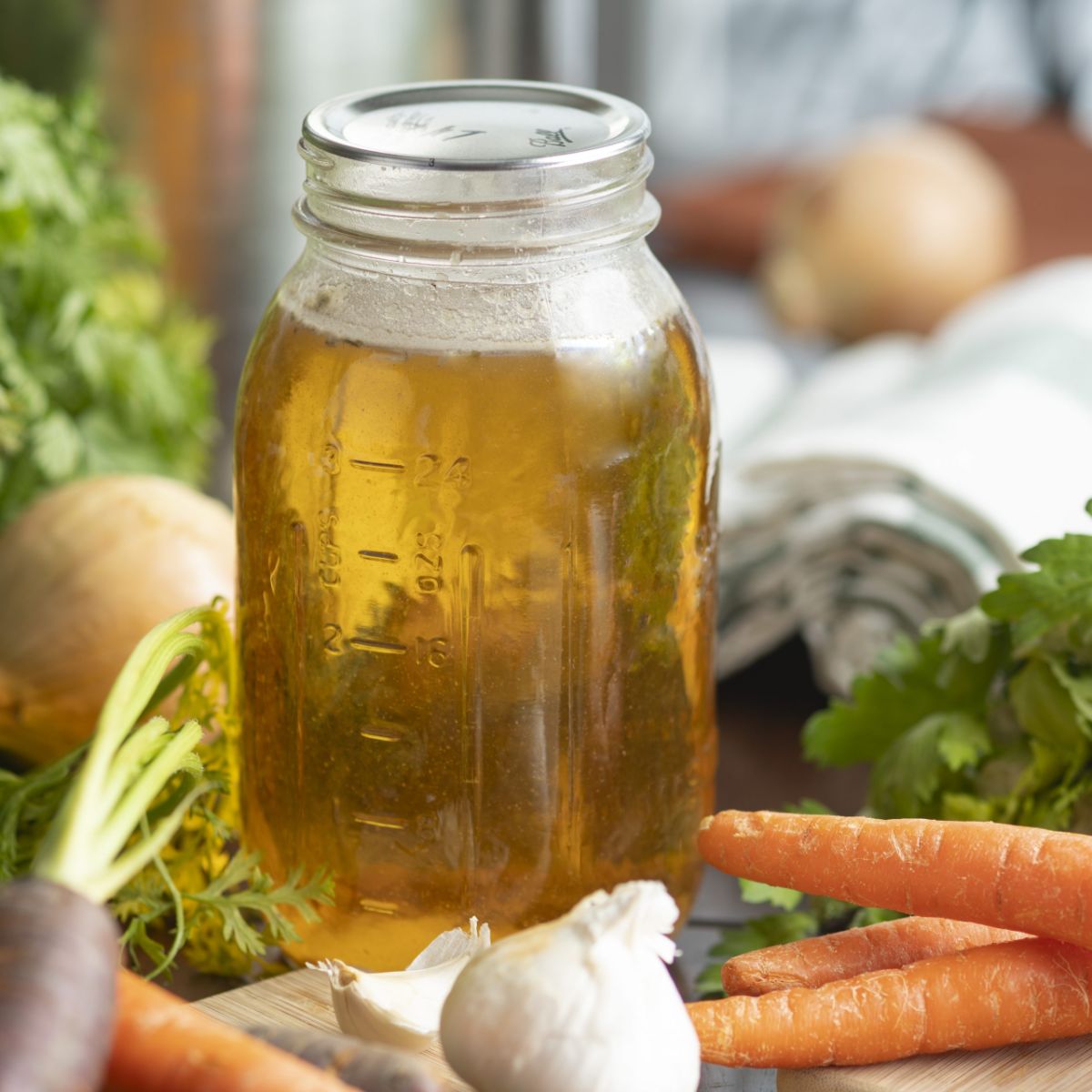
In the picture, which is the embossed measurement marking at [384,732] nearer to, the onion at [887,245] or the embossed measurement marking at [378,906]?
the embossed measurement marking at [378,906]

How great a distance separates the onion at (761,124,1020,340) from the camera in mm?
1888

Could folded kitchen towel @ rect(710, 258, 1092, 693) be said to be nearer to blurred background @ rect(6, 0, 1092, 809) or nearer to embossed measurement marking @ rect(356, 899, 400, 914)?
blurred background @ rect(6, 0, 1092, 809)

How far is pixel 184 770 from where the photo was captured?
777 mm

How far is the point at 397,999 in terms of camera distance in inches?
26.8

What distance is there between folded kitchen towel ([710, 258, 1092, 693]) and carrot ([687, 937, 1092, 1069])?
372 mm

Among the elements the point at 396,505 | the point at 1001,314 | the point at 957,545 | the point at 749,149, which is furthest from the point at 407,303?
the point at 749,149

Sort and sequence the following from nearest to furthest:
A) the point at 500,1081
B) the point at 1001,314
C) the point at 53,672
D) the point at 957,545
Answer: the point at 500,1081 → the point at 53,672 → the point at 957,545 → the point at 1001,314

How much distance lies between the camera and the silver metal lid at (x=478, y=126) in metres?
0.70

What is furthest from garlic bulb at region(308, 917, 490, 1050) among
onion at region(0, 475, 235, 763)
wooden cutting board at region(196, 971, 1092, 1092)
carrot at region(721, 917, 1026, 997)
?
onion at region(0, 475, 235, 763)

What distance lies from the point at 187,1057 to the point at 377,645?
212 mm

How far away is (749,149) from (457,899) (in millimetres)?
2982

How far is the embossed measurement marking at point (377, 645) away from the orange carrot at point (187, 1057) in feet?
0.61

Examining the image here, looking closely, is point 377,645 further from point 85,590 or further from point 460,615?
point 85,590

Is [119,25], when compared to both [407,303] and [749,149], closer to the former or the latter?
[407,303]
